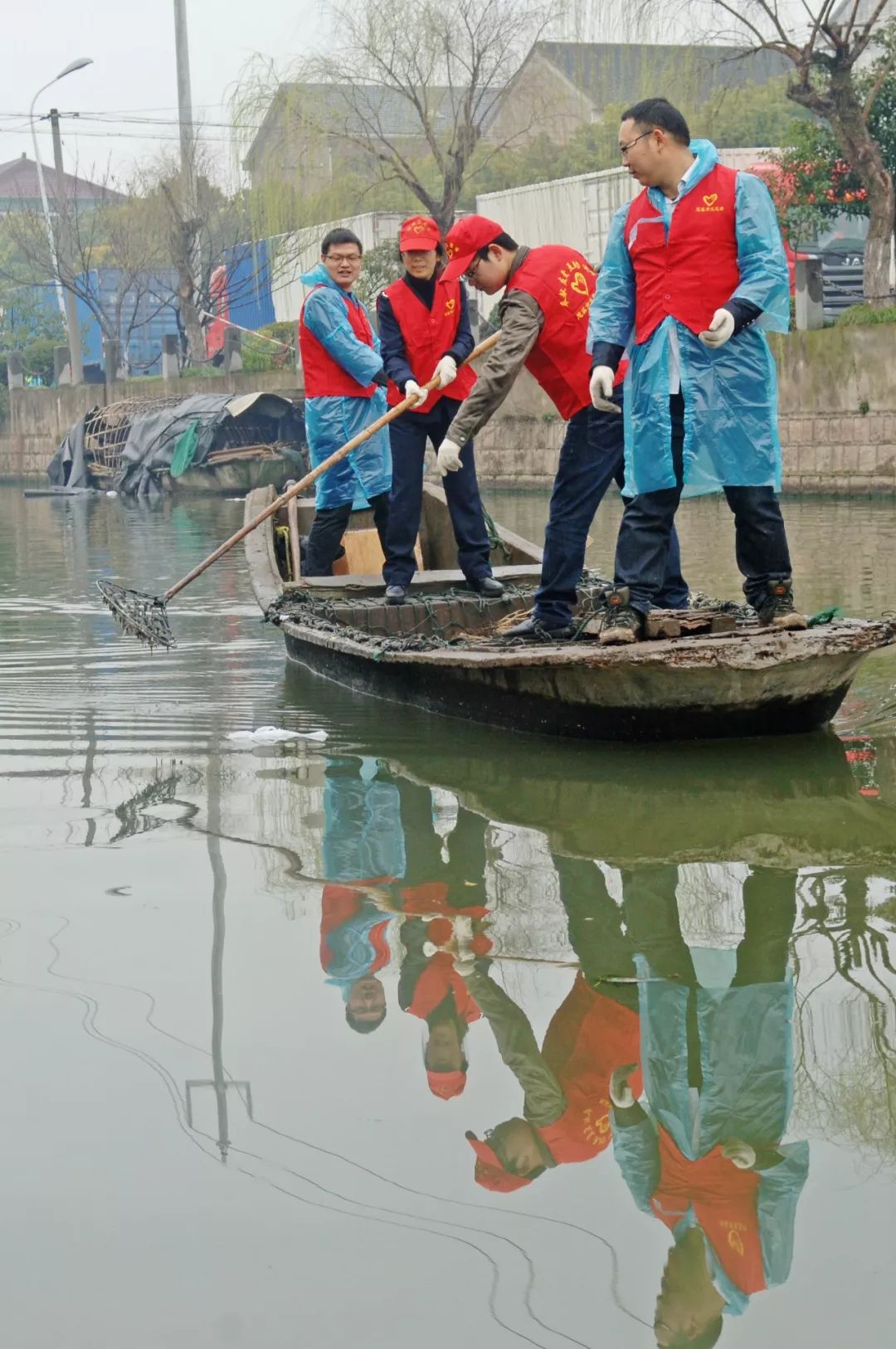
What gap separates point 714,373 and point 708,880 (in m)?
1.81

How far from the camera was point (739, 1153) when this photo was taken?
8.95 feet

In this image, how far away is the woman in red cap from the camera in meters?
7.23

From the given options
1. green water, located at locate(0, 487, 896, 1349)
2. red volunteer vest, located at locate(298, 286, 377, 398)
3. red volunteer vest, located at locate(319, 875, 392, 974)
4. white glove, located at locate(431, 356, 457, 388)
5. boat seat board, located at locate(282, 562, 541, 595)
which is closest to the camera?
green water, located at locate(0, 487, 896, 1349)

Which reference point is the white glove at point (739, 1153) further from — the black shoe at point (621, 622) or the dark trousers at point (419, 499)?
the dark trousers at point (419, 499)

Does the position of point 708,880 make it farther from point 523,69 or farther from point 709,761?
point 523,69

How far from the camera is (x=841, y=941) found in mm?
3654

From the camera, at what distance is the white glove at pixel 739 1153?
2.69 m

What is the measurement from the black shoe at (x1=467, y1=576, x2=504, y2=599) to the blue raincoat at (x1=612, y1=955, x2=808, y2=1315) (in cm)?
402

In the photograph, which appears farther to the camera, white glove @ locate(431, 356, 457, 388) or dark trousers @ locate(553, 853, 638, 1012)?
white glove @ locate(431, 356, 457, 388)

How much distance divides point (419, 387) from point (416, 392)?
0.25 feet

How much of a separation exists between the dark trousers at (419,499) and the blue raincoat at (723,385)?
1906 mm

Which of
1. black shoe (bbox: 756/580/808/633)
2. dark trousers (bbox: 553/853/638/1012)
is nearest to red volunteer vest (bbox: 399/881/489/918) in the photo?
dark trousers (bbox: 553/853/638/1012)

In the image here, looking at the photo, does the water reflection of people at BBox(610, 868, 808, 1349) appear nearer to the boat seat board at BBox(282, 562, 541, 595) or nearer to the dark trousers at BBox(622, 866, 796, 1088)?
the dark trousers at BBox(622, 866, 796, 1088)

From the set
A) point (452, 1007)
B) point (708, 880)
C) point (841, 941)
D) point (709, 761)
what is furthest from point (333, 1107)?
point (709, 761)
